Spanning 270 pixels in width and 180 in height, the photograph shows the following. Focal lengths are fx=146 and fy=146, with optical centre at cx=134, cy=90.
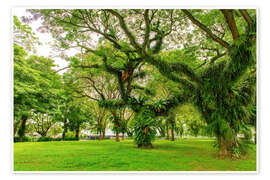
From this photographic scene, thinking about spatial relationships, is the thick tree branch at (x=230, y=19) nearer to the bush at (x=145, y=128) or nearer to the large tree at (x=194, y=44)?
the large tree at (x=194, y=44)

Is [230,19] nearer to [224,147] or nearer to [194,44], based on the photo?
[194,44]

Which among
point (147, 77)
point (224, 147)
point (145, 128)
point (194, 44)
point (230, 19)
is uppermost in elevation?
point (194, 44)

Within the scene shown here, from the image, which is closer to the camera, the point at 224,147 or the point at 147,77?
the point at 224,147

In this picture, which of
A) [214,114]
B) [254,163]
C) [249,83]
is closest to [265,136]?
[254,163]

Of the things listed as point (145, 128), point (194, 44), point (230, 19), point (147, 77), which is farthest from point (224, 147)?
point (147, 77)

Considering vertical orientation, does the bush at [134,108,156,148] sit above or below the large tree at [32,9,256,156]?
below

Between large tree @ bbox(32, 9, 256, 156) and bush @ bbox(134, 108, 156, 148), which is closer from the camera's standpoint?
large tree @ bbox(32, 9, 256, 156)

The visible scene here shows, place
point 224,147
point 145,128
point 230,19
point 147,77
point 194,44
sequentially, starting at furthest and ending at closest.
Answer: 1. point 147,77
2. point 145,128
3. point 194,44
4. point 224,147
5. point 230,19

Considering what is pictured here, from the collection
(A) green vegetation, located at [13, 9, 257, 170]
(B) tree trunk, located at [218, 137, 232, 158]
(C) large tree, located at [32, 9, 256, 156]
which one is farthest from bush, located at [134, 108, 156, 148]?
(B) tree trunk, located at [218, 137, 232, 158]

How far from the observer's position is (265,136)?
2934mm

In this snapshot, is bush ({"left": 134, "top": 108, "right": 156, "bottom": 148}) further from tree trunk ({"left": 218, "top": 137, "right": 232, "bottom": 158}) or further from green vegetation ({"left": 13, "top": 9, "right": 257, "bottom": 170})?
tree trunk ({"left": 218, "top": 137, "right": 232, "bottom": 158})

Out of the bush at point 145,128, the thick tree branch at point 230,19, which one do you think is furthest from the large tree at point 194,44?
the bush at point 145,128

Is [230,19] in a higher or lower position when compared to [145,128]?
higher
